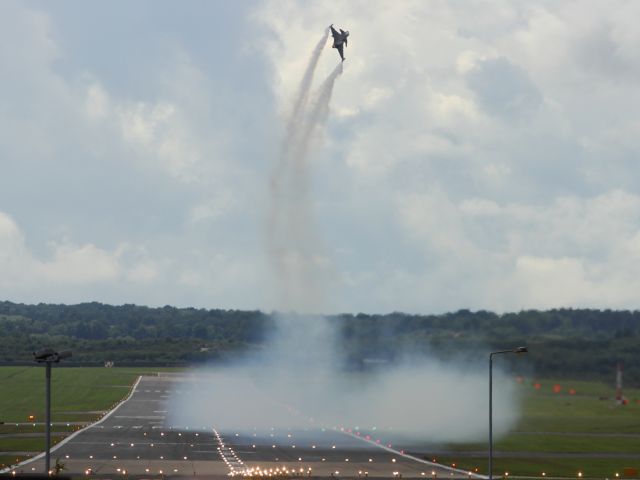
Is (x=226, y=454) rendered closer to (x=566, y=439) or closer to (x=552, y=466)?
(x=552, y=466)

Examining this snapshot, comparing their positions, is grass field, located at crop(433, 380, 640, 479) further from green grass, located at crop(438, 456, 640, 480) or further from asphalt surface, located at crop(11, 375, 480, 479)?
asphalt surface, located at crop(11, 375, 480, 479)

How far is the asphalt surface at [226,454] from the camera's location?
4171 inches

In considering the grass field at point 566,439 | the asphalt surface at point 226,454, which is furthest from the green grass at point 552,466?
the asphalt surface at point 226,454

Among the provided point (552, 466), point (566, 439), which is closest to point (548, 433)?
point (566, 439)

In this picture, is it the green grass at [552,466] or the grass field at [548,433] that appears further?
the grass field at [548,433]

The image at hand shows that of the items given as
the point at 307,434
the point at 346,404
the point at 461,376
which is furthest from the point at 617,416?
the point at 307,434

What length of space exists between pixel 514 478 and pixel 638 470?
14.0 meters

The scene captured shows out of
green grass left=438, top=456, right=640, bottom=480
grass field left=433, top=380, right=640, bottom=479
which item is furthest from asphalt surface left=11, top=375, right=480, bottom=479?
grass field left=433, top=380, right=640, bottom=479

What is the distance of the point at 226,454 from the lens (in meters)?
121

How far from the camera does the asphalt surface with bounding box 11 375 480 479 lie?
10594 centimetres

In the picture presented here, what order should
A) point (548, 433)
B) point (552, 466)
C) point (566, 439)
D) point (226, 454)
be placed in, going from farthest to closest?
point (548, 433), point (566, 439), point (226, 454), point (552, 466)

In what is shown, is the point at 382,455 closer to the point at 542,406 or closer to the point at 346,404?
the point at 346,404

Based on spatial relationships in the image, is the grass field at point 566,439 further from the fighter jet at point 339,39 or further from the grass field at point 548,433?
the fighter jet at point 339,39

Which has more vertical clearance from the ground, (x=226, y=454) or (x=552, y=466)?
(x=226, y=454)
